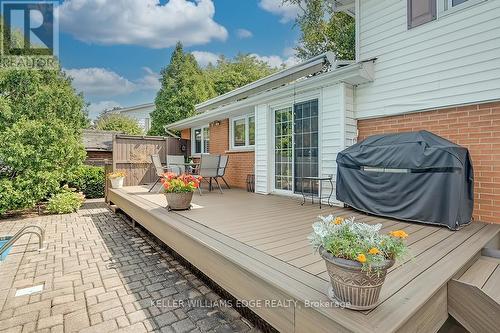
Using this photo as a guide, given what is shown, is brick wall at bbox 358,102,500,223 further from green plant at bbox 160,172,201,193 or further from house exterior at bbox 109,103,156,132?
Result: house exterior at bbox 109,103,156,132

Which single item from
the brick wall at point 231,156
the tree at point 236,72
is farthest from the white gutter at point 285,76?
the tree at point 236,72

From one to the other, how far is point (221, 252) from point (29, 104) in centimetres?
848

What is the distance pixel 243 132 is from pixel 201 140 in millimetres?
3336

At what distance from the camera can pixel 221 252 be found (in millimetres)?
2535

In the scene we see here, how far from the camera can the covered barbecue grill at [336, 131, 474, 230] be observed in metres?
3.27

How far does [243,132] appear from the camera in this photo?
26.7 ft

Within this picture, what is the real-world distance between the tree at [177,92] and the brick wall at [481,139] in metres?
14.4

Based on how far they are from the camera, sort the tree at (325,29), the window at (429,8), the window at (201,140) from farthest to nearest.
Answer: the tree at (325,29), the window at (201,140), the window at (429,8)

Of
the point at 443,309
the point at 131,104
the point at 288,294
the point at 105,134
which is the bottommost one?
the point at 443,309

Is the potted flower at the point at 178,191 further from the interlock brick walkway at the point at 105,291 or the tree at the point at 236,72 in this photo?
the tree at the point at 236,72

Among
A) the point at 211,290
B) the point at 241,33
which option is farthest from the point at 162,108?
the point at 211,290

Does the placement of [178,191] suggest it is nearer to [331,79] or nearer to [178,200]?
[178,200]

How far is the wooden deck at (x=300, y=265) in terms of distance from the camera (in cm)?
158

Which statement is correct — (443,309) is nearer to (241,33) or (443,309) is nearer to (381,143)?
(381,143)
